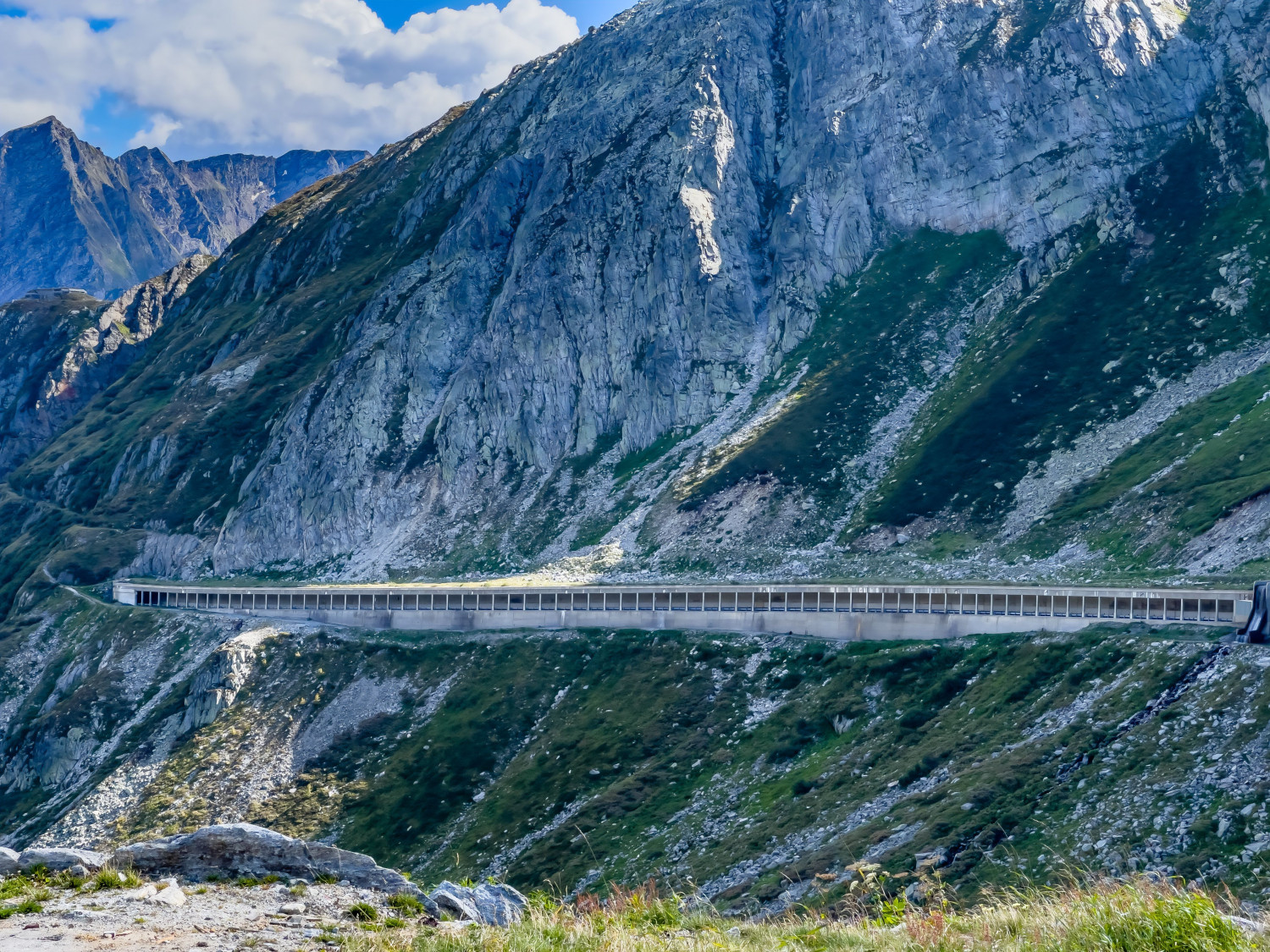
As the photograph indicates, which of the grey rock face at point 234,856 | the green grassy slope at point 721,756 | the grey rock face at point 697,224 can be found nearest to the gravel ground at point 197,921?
the grey rock face at point 234,856

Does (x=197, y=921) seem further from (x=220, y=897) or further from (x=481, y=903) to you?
(x=481, y=903)

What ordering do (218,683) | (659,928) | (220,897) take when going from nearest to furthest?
(659,928) → (220,897) → (218,683)

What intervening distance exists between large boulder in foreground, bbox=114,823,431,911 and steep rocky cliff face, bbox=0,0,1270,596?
68.9 meters

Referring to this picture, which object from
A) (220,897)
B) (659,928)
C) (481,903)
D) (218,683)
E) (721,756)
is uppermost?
(220,897)

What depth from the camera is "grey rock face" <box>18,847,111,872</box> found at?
26.1 meters

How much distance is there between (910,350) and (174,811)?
90315mm

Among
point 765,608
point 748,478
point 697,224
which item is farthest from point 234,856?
point 697,224

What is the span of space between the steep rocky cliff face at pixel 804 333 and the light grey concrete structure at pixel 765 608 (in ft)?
33.7

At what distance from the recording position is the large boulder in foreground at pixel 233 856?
2662 cm

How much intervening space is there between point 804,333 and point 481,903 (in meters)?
122

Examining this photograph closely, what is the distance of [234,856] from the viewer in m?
26.9

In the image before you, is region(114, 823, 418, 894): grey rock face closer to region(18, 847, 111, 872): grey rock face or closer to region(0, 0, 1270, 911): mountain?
region(18, 847, 111, 872): grey rock face

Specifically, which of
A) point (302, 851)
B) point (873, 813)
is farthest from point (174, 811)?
point (302, 851)

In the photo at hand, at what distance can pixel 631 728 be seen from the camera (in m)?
74.7
